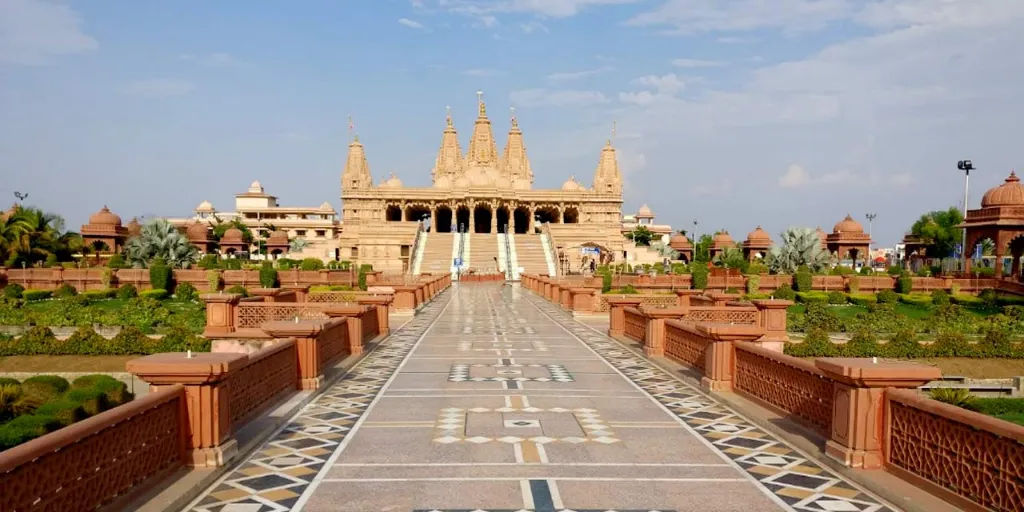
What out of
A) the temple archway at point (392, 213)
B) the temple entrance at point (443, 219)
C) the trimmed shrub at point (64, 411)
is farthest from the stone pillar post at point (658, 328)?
the temple entrance at point (443, 219)

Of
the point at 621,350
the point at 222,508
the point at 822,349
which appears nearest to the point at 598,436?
the point at 222,508

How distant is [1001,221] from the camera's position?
40.7m

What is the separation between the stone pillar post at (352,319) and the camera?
14.2 m

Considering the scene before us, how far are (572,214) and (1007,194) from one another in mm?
47370

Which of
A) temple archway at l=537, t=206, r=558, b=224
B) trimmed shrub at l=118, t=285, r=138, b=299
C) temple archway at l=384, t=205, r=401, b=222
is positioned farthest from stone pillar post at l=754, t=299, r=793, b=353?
temple archway at l=537, t=206, r=558, b=224

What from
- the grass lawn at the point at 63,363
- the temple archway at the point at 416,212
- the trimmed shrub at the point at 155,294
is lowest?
the grass lawn at the point at 63,363

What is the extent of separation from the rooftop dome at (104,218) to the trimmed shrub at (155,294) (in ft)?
66.0

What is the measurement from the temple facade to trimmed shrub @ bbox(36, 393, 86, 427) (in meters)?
53.2

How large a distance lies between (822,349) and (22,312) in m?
24.2

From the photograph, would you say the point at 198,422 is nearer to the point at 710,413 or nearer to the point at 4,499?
the point at 4,499

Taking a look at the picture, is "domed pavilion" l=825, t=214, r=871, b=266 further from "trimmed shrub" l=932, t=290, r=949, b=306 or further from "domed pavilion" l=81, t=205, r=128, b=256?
"domed pavilion" l=81, t=205, r=128, b=256

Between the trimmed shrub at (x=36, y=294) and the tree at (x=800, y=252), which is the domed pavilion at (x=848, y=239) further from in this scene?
the trimmed shrub at (x=36, y=294)

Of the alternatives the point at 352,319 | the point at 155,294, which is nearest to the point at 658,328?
the point at 352,319

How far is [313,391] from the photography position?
10.3 metres
